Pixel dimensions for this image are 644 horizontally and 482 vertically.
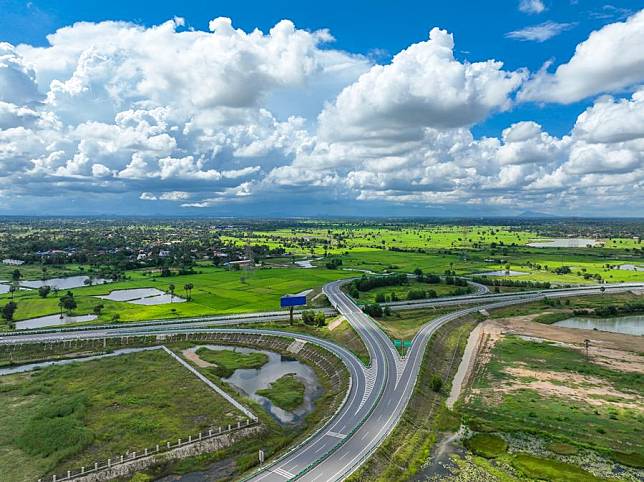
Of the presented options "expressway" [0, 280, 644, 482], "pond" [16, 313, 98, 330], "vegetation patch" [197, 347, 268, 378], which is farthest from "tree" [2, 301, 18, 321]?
"vegetation patch" [197, 347, 268, 378]

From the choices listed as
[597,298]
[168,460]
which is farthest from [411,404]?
[597,298]

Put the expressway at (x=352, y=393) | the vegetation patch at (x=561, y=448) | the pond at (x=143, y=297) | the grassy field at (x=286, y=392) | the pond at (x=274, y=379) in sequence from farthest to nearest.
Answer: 1. the pond at (x=143, y=297)
2. the grassy field at (x=286, y=392)
3. the pond at (x=274, y=379)
4. the vegetation patch at (x=561, y=448)
5. the expressway at (x=352, y=393)

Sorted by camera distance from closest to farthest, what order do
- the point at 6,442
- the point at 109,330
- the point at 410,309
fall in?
1. the point at 6,442
2. the point at 109,330
3. the point at 410,309

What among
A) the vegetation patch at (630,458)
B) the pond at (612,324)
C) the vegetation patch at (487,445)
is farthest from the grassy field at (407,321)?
the vegetation patch at (630,458)

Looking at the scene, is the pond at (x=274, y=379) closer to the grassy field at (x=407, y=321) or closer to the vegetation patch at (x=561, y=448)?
the grassy field at (x=407, y=321)

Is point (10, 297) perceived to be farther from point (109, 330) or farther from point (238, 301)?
point (238, 301)

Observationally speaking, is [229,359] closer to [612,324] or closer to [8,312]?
[8,312]

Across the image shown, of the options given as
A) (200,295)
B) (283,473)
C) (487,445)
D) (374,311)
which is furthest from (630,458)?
(200,295)
